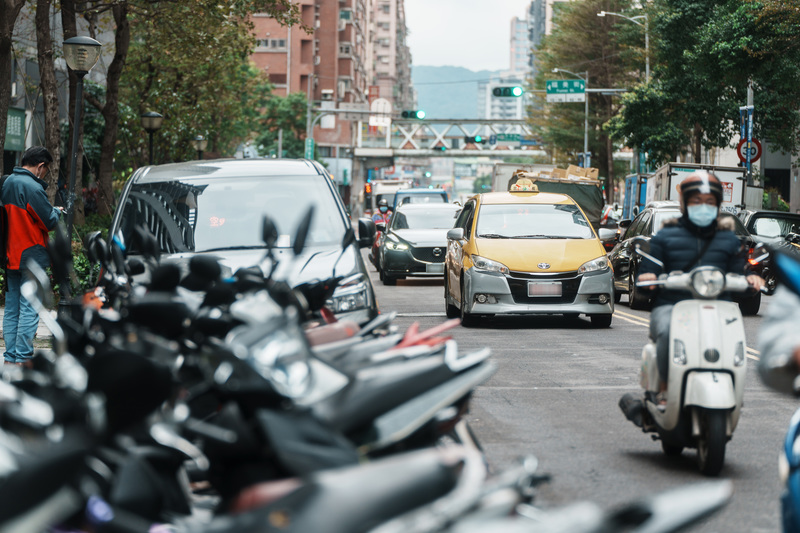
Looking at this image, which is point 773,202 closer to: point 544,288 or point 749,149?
point 749,149

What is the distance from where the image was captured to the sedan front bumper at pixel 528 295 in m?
15.1

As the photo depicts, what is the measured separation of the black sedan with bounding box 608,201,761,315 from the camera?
61.3 feet

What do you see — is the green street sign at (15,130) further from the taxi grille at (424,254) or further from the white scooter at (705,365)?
the white scooter at (705,365)

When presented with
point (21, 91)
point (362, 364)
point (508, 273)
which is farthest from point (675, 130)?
point (362, 364)

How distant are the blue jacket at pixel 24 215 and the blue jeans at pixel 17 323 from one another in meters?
0.19

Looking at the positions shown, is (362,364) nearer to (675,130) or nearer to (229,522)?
(229,522)

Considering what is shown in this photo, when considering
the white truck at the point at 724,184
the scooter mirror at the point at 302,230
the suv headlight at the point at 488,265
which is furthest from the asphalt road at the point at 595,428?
the white truck at the point at 724,184

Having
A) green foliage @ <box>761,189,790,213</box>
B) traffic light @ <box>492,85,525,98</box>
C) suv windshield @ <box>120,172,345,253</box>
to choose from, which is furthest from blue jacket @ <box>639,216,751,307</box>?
traffic light @ <box>492,85,525,98</box>

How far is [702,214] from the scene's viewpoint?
7.02m

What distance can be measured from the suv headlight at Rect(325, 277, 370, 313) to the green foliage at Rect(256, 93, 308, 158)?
3274 inches

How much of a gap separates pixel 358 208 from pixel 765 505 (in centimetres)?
11435

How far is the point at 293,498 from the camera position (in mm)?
2482

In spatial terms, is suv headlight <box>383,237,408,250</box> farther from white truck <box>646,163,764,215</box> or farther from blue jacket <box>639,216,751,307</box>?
blue jacket <box>639,216,751,307</box>

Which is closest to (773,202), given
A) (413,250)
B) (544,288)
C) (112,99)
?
(413,250)
